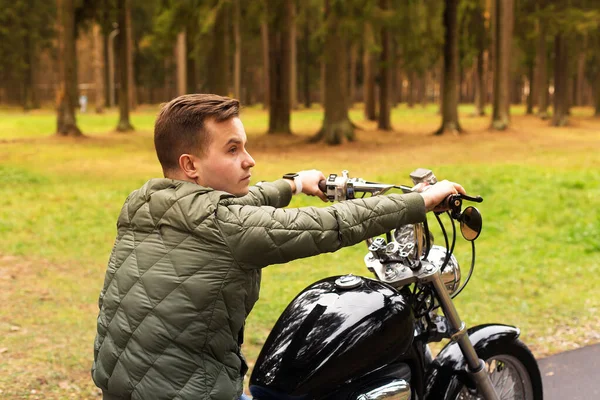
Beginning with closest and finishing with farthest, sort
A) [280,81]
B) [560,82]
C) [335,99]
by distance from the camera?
1. [335,99]
2. [280,81]
3. [560,82]

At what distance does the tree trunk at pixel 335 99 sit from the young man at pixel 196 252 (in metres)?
19.5

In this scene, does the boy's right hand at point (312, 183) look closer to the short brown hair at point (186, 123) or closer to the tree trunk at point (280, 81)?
the short brown hair at point (186, 123)

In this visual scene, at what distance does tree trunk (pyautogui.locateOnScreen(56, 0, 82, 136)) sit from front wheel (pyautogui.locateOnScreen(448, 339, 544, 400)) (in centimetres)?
2211

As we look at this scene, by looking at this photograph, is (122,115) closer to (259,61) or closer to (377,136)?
(377,136)

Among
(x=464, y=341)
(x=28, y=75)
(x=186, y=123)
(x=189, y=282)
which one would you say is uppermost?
(x=28, y=75)

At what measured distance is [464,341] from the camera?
111 inches

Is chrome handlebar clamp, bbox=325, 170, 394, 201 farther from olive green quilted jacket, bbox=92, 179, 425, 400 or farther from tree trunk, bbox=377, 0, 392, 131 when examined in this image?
tree trunk, bbox=377, 0, 392, 131

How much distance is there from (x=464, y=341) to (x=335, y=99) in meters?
19.4

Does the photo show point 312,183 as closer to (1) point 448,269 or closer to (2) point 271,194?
(2) point 271,194

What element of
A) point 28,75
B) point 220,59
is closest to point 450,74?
point 220,59

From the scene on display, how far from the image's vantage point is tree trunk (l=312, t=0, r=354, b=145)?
21484 mm

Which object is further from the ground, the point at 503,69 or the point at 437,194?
the point at 503,69

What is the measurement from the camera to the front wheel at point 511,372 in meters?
3.10

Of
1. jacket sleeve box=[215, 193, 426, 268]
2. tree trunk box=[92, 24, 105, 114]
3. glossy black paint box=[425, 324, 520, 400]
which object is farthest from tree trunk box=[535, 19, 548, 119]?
jacket sleeve box=[215, 193, 426, 268]
